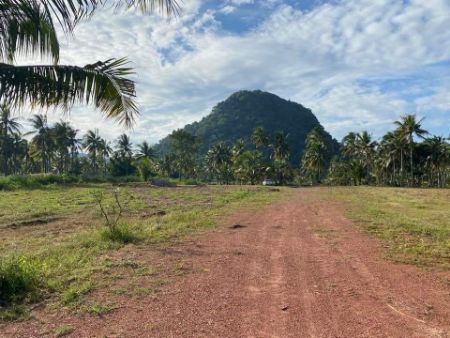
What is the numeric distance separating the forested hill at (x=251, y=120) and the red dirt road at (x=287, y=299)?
114 metres

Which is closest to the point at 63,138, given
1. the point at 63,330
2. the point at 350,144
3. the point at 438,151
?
the point at 350,144

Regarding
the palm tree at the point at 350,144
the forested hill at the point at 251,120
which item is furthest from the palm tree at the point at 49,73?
the forested hill at the point at 251,120

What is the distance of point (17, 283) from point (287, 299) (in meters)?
3.76

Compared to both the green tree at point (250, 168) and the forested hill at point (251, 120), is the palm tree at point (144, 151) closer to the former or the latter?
the green tree at point (250, 168)

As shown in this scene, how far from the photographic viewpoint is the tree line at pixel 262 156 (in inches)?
2616

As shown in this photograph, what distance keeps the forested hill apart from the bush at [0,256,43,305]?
116 metres

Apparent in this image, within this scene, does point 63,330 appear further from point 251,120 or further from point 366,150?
point 251,120

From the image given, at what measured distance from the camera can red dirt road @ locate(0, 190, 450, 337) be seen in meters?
4.74

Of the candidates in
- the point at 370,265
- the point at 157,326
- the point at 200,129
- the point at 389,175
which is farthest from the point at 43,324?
the point at 200,129

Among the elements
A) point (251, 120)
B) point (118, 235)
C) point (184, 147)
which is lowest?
point (118, 235)

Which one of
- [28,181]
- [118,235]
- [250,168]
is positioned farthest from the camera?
[250,168]

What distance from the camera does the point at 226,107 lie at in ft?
470

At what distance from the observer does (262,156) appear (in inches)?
3199

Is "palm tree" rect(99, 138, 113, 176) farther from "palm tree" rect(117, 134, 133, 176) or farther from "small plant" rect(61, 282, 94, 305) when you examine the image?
"small plant" rect(61, 282, 94, 305)
